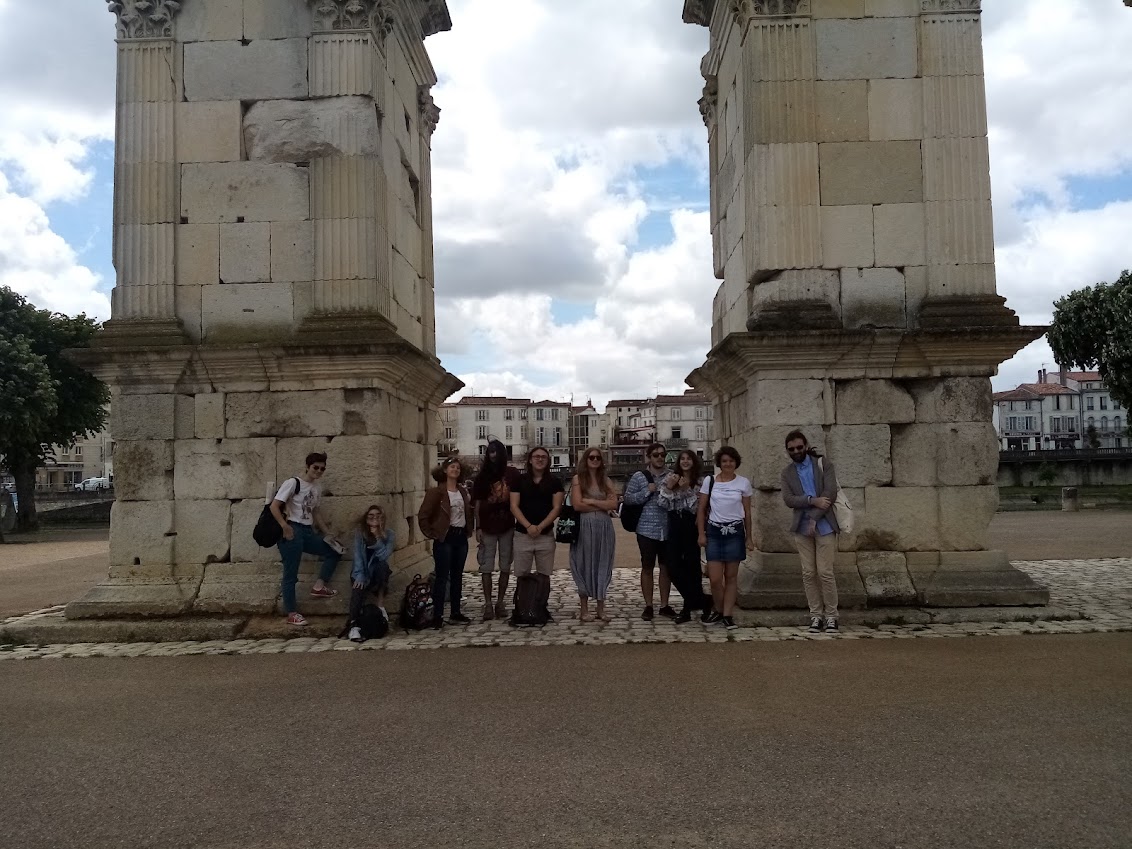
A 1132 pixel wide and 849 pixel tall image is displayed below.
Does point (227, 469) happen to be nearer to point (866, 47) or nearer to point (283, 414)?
point (283, 414)

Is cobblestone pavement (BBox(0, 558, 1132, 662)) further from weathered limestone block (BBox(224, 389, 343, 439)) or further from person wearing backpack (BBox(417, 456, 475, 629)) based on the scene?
weathered limestone block (BBox(224, 389, 343, 439))

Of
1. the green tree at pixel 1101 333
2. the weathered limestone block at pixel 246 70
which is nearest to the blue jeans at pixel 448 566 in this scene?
the weathered limestone block at pixel 246 70

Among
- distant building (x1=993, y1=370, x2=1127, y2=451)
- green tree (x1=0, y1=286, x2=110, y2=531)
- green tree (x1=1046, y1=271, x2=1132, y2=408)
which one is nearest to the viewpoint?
green tree (x1=0, y1=286, x2=110, y2=531)

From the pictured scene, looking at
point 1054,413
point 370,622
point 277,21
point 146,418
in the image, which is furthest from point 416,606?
point 1054,413

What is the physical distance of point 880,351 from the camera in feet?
26.4

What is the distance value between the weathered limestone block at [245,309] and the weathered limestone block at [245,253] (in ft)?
0.27

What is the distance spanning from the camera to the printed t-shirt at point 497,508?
8.30 meters

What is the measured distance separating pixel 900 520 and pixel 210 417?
6.24m

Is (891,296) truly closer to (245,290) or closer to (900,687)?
(900,687)

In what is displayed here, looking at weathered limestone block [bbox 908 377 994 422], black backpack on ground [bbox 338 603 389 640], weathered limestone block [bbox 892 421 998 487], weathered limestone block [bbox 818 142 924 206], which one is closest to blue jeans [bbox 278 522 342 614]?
black backpack on ground [bbox 338 603 389 640]

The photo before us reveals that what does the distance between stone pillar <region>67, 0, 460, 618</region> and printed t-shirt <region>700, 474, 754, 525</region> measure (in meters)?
2.94

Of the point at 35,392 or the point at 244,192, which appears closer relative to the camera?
the point at 244,192

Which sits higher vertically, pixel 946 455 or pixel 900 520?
pixel 946 455

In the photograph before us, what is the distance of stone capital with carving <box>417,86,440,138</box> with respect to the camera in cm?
1129
